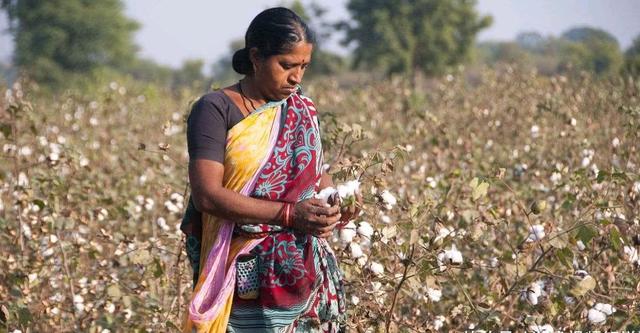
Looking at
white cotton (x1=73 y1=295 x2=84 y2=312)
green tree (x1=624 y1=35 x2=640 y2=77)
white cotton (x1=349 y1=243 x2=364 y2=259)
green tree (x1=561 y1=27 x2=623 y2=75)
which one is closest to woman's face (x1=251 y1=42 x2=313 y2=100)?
white cotton (x1=349 y1=243 x2=364 y2=259)

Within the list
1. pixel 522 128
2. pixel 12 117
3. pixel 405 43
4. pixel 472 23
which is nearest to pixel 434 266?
pixel 12 117

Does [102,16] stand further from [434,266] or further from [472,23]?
[434,266]

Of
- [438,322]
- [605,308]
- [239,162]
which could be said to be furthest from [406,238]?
[239,162]

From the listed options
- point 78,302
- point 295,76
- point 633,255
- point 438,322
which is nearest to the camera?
point 295,76

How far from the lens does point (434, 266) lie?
2.29m

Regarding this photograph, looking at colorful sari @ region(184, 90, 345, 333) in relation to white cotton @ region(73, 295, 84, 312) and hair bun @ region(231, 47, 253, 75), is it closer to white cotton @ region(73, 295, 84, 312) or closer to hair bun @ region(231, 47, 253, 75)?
hair bun @ region(231, 47, 253, 75)

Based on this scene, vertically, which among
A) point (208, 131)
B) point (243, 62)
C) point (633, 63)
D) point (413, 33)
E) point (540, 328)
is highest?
point (243, 62)

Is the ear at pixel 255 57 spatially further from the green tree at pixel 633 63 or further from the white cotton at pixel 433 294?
the green tree at pixel 633 63

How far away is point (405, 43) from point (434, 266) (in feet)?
132

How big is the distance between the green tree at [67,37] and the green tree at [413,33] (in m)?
11.3

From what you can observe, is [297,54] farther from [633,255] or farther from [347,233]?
[633,255]

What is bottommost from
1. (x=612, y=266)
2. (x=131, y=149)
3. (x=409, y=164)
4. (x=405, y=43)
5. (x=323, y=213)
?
(x=405, y=43)

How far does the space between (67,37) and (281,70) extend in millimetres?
41644

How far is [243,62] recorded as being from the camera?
2117 millimetres
